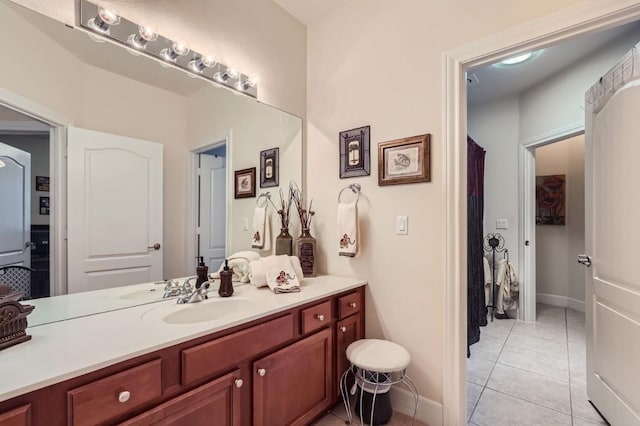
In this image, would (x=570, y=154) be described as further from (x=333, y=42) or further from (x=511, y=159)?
(x=333, y=42)

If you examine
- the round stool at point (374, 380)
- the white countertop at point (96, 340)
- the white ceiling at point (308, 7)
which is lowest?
the round stool at point (374, 380)

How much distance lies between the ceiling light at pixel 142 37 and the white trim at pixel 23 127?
56 centimetres

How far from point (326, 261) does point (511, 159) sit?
2744 millimetres

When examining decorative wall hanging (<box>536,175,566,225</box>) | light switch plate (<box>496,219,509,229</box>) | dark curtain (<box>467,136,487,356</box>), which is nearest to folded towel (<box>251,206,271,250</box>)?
dark curtain (<box>467,136,487,356</box>)

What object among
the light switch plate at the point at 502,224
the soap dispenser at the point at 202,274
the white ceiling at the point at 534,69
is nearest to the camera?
the soap dispenser at the point at 202,274

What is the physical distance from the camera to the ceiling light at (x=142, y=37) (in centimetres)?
148

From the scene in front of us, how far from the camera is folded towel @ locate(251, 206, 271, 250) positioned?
7.00ft

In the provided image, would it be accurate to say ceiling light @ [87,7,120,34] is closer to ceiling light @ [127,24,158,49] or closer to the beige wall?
ceiling light @ [127,24,158,49]

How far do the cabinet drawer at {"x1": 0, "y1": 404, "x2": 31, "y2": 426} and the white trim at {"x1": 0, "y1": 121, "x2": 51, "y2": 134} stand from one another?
0.97m

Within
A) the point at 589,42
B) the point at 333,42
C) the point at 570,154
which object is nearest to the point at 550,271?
the point at 570,154

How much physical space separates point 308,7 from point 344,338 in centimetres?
229

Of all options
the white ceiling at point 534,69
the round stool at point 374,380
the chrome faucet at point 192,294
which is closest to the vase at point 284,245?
the chrome faucet at point 192,294

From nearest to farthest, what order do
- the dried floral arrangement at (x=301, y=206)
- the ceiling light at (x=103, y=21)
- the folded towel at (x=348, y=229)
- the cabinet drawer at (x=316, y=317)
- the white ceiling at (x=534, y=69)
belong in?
the ceiling light at (x=103, y=21)
the cabinet drawer at (x=316, y=317)
the folded towel at (x=348, y=229)
the dried floral arrangement at (x=301, y=206)
the white ceiling at (x=534, y=69)

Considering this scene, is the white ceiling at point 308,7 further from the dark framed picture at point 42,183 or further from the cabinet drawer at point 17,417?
the cabinet drawer at point 17,417
